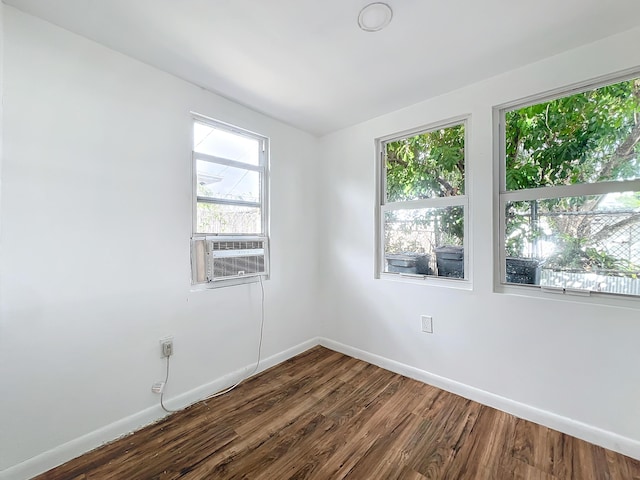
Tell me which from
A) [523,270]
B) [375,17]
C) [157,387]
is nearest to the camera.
Result: [375,17]

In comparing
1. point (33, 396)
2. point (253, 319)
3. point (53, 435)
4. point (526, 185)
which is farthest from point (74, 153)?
point (526, 185)

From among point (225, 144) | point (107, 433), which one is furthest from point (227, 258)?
point (107, 433)

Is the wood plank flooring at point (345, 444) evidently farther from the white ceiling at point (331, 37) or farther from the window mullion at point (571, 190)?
the white ceiling at point (331, 37)

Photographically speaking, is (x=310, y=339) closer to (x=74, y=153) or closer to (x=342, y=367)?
(x=342, y=367)

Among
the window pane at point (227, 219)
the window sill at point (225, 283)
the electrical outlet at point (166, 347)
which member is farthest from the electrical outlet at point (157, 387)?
the window pane at point (227, 219)

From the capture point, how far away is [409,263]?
2.45m

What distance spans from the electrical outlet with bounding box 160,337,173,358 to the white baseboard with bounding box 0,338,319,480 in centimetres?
33

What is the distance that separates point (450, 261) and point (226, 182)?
1.98 m

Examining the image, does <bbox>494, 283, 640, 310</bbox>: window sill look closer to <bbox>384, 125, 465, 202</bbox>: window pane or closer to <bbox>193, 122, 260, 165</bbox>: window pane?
<bbox>384, 125, 465, 202</bbox>: window pane

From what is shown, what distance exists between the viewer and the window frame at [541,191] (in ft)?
5.20

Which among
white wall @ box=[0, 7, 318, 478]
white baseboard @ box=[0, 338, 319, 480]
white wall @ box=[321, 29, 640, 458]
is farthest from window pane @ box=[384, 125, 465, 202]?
white baseboard @ box=[0, 338, 319, 480]

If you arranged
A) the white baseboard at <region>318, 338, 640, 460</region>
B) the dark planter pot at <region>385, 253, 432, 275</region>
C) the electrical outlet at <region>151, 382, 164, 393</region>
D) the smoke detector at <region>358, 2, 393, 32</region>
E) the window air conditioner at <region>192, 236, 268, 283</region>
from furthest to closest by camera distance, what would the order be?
the dark planter pot at <region>385, 253, 432, 275</region>
the window air conditioner at <region>192, 236, 268, 283</region>
the electrical outlet at <region>151, 382, 164, 393</region>
the white baseboard at <region>318, 338, 640, 460</region>
the smoke detector at <region>358, 2, 393, 32</region>

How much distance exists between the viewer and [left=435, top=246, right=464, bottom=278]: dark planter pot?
216cm

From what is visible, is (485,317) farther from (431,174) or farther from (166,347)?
(166,347)
